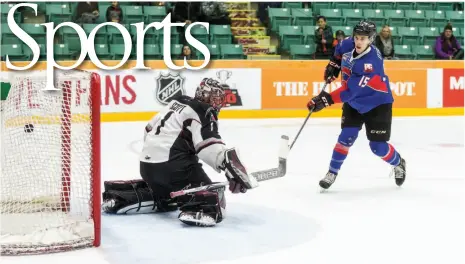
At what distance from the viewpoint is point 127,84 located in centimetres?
895

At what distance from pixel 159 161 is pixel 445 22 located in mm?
8869

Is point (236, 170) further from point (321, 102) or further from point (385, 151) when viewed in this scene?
point (385, 151)

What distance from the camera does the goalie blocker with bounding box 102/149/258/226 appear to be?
388 cm

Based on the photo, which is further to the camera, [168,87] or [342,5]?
[342,5]

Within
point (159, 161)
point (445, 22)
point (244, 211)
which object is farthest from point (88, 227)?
point (445, 22)

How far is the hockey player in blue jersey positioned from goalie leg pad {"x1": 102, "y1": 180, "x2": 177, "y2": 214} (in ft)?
3.99

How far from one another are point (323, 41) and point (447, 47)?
1840 mm

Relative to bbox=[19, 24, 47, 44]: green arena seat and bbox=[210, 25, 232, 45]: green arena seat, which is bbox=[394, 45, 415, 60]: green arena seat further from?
bbox=[19, 24, 47, 44]: green arena seat

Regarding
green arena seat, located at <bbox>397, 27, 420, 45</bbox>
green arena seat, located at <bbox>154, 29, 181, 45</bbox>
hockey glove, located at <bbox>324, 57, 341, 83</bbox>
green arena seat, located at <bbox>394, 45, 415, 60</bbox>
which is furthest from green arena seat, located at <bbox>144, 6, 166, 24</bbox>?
hockey glove, located at <bbox>324, 57, 341, 83</bbox>

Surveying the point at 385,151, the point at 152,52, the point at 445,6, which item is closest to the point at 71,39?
the point at 152,52

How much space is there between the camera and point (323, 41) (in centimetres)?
1005

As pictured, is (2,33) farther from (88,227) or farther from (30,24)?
(88,227)

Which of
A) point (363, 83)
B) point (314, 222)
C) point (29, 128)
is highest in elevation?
point (363, 83)

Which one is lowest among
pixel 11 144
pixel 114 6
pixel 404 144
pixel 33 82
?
pixel 404 144
